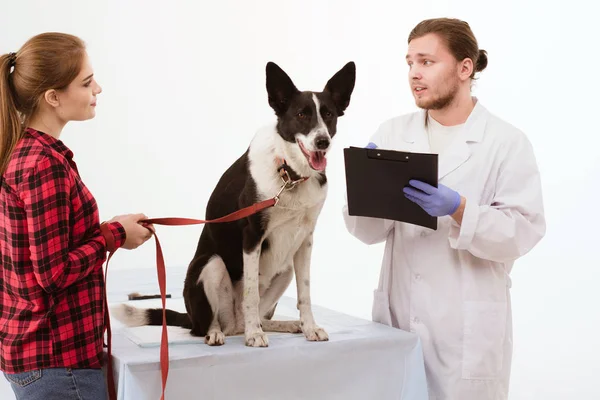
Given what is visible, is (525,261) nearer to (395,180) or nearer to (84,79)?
(395,180)

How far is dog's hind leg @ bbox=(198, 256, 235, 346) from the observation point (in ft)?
6.02

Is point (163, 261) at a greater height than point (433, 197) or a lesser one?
lesser

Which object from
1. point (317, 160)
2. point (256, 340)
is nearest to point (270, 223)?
point (317, 160)

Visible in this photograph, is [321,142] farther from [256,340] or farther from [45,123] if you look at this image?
Result: [45,123]

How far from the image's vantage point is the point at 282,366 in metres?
1.75

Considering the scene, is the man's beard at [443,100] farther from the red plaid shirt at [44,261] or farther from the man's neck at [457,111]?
the red plaid shirt at [44,261]

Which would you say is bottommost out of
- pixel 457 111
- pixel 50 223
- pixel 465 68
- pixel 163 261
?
pixel 163 261

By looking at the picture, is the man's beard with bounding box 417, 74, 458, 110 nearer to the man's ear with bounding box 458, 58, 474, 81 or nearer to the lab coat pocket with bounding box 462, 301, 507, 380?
the man's ear with bounding box 458, 58, 474, 81

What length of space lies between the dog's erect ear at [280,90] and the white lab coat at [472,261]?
19.2 inches

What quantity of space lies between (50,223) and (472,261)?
49.1 inches

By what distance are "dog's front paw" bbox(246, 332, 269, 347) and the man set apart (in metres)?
0.55

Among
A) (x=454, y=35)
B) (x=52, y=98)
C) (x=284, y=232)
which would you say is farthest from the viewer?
(x=454, y=35)

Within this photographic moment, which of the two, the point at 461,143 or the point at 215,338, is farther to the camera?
the point at 461,143

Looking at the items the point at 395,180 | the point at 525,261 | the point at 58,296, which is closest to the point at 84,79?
the point at 58,296
